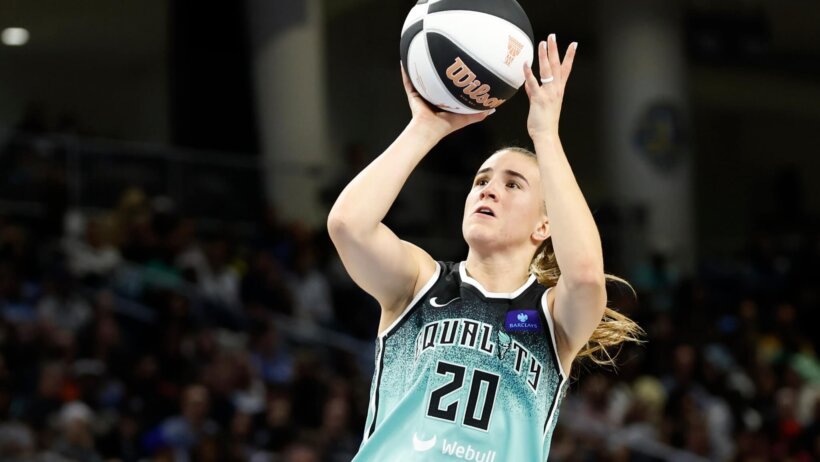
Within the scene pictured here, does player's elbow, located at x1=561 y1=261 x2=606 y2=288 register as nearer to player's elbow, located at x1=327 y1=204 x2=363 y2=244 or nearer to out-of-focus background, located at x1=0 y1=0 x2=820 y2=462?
player's elbow, located at x1=327 y1=204 x2=363 y2=244

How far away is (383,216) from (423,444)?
0.73 m

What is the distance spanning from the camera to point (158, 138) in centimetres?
2045

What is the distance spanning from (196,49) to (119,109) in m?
4.36

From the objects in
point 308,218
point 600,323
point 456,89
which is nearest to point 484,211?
point 456,89

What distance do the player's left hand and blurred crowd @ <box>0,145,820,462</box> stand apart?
198 inches

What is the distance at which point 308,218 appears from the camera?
51.8 feet

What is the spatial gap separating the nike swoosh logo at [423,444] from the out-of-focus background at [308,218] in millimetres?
4615

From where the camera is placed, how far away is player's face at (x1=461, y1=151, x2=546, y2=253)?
171 inches

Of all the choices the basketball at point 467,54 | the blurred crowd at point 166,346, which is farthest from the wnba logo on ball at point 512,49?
the blurred crowd at point 166,346

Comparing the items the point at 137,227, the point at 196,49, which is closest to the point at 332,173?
the point at 196,49

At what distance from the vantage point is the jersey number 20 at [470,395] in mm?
4102

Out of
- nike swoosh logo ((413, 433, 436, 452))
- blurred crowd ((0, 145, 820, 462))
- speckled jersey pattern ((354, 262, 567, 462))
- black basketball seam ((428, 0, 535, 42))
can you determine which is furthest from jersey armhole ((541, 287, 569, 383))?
blurred crowd ((0, 145, 820, 462))

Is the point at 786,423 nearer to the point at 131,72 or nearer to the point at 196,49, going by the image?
the point at 196,49

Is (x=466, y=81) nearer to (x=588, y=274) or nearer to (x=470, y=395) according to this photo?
(x=588, y=274)
